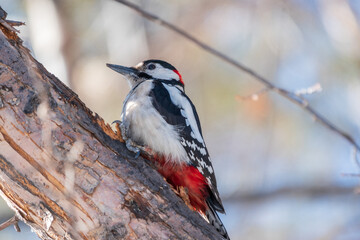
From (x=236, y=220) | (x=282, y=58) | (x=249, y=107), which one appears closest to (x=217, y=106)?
(x=249, y=107)

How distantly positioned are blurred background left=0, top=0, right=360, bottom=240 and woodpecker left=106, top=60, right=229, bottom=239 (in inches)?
107

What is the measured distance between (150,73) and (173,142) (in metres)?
0.99

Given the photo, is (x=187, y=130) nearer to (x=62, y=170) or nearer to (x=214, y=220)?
(x=214, y=220)

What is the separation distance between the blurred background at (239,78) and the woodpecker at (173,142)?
272cm

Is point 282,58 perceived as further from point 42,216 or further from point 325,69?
point 42,216

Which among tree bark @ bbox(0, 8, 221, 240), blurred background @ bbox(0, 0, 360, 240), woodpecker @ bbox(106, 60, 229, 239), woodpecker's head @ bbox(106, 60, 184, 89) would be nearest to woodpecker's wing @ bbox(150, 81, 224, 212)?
woodpecker @ bbox(106, 60, 229, 239)

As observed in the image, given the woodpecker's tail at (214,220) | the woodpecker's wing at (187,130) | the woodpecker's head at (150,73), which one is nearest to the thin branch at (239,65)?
Result: the woodpecker's wing at (187,130)

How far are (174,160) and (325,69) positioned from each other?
3.94 m

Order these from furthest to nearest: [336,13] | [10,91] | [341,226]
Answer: [341,226] < [336,13] < [10,91]

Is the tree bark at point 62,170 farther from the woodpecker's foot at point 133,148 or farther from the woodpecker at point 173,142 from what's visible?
the woodpecker at point 173,142

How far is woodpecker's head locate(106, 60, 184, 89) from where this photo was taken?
3660 mm

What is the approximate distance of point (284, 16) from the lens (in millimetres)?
5727

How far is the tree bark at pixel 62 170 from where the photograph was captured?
1.94 m

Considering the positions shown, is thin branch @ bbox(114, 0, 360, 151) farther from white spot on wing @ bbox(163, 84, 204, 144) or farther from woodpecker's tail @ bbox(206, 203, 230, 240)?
woodpecker's tail @ bbox(206, 203, 230, 240)
